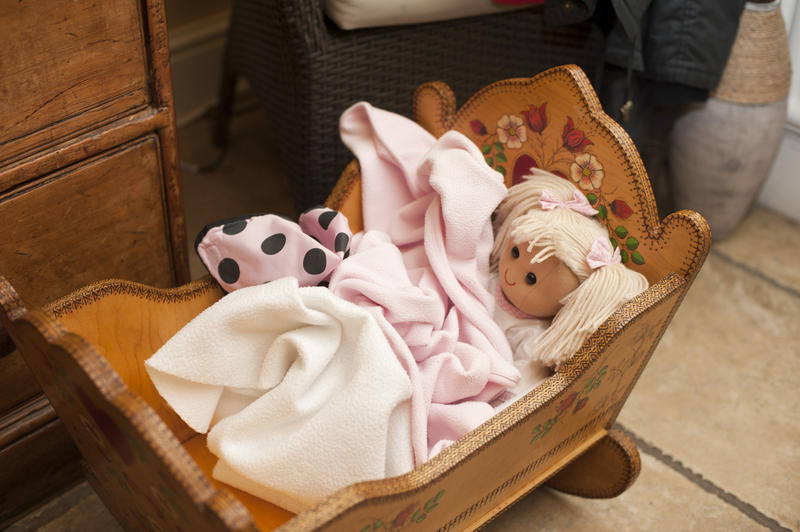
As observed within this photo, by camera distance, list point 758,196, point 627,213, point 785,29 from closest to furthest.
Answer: point 627,213
point 785,29
point 758,196

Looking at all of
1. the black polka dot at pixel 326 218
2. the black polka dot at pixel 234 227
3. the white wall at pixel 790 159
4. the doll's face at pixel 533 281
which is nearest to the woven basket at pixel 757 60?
the white wall at pixel 790 159

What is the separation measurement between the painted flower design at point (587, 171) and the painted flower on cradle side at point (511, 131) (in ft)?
0.27

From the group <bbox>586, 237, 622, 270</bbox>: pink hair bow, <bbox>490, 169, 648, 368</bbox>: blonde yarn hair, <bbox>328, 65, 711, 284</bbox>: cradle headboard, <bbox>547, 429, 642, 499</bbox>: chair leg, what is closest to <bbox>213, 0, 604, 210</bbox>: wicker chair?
<bbox>328, 65, 711, 284</bbox>: cradle headboard

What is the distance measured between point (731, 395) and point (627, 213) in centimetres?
51

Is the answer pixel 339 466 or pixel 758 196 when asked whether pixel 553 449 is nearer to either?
pixel 339 466

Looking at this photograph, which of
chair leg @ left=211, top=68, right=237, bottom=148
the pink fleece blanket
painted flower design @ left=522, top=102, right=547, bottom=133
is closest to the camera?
the pink fleece blanket

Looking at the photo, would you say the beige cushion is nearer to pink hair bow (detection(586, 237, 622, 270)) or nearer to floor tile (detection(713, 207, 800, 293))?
pink hair bow (detection(586, 237, 622, 270))

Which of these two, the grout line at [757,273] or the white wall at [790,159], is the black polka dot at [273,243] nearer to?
the grout line at [757,273]

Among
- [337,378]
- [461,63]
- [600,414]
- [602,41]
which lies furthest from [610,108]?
[337,378]

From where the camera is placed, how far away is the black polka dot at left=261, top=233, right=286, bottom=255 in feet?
A: 2.68

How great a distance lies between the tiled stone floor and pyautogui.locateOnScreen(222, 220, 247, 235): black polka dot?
16.8 inches

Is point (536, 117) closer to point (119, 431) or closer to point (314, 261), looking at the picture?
point (314, 261)

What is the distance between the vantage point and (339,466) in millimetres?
688

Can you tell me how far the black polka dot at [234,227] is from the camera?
825 mm
